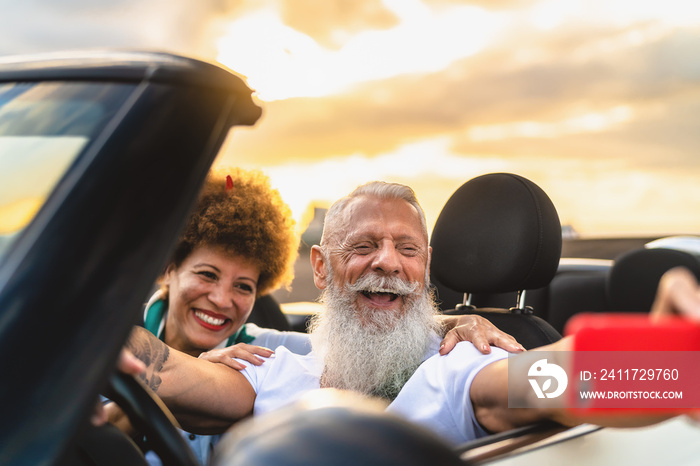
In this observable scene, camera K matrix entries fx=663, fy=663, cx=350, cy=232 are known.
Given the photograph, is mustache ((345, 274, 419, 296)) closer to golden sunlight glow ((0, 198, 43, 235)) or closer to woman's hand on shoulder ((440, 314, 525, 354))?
woman's hand on shoulder ((440, 314, 525, 354))

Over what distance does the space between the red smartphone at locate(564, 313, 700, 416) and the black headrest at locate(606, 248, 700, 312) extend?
254cm

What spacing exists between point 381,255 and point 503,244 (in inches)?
19.2

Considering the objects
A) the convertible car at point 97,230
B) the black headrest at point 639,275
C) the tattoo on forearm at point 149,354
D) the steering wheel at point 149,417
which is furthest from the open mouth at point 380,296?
the black headrest at point 639,275

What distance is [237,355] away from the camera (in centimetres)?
258

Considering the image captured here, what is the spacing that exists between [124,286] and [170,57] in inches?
15.0

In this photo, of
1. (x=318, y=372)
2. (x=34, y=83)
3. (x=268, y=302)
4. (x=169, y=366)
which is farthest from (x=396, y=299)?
(x=34, y=83)

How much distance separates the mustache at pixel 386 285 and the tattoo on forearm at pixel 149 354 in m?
0.81

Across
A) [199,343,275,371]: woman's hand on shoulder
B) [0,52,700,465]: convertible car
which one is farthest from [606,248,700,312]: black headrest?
[0,52,700,465]: convertible car

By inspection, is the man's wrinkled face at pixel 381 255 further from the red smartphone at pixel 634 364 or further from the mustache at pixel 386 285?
the red smartphone at pixel 634 364

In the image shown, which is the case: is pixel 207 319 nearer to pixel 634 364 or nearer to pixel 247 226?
pixel 247 226

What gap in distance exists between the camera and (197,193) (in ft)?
3.33

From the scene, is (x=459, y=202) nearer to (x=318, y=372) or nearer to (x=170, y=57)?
(x=318, y=372)

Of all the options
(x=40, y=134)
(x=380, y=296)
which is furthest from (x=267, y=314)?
(x=40, y=134)

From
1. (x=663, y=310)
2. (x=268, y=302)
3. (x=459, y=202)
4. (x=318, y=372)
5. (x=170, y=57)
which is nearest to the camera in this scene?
(x=663, y=310)
